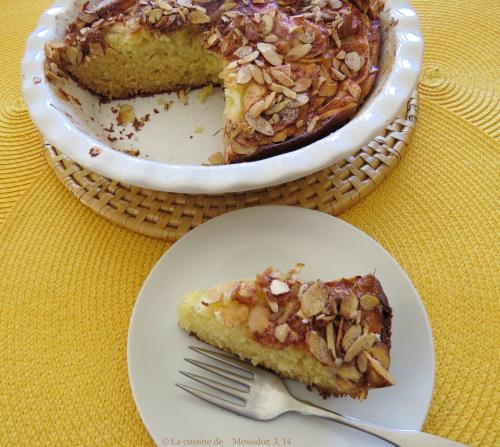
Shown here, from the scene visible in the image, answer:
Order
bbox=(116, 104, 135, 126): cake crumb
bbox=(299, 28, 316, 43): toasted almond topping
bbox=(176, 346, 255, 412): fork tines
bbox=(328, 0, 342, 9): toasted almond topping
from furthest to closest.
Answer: bbox=(116, 104, 135, 126): cake crumb
bbox=(328, 0, 342, 9): toasted almond topping
bbox=(299, 28, 316, 43): toasted almond topping
bbox=(176, 346, 255, 412): fork tines

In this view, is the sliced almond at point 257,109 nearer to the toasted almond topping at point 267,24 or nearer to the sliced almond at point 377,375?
the toasted almond topping at point 267,24

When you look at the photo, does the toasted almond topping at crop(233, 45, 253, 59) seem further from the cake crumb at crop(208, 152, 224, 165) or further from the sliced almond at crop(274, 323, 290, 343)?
the sliced almond at crop(274, 323, 290, 343)

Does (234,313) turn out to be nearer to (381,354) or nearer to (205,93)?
(381,354)

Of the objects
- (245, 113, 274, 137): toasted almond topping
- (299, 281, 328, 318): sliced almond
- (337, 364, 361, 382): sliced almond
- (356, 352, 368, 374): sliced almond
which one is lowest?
(337, 364, 361, 382): sliced almond

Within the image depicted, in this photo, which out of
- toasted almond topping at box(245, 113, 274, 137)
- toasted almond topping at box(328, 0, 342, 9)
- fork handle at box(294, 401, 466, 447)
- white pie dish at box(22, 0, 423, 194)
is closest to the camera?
fork handle at box(294, 401, 466, 447)

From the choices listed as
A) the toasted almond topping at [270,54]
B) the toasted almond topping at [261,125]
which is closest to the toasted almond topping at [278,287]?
the toasted almond topping at [261,125]

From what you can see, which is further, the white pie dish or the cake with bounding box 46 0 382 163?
the cake with bounding box 46 0 382 163

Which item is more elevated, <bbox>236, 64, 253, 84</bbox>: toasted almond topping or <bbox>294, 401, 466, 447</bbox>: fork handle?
<bbox>236, 64, 253, 84</bbox>: toasted almond topping

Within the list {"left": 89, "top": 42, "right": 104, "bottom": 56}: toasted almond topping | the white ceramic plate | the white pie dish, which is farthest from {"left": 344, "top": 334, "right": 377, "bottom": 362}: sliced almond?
{"left": 89, "top": 42, "right": 104, "bottom": 56}: toasted almond topping
